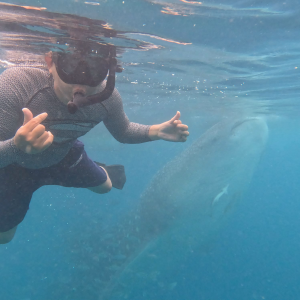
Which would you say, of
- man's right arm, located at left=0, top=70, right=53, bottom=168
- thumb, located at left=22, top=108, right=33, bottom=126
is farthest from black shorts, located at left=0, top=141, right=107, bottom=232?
thumb, located at left=22, top=108, right=33, bottom=126

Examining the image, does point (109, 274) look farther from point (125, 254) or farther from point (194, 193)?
point (194, 193)

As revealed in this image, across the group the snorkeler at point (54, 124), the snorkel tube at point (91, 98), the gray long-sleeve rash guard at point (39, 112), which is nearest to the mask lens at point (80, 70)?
the snorkeler at point (54, 124)

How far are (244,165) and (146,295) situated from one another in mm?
7633

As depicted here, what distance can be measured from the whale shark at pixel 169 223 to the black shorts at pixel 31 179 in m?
5.97

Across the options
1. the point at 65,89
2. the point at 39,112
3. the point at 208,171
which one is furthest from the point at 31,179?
the point at 208,171

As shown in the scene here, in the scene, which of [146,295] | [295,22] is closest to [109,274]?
[146,295]

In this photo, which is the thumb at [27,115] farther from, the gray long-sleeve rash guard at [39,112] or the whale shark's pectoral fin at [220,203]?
the whale shark's pectoral fin at [220,203]

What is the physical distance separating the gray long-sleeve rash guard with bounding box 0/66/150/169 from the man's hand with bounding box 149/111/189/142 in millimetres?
672

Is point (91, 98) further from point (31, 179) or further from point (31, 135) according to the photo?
point (31, 179)

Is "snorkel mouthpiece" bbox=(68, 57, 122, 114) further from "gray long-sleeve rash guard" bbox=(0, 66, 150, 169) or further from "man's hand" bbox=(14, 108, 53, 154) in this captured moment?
"gray long-sleeve rash guard" bbox=(0, 66, 150, 169)

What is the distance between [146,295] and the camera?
450 inches

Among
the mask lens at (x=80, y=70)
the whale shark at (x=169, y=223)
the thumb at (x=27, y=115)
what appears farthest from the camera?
the whale shark at (x=169, y=223)

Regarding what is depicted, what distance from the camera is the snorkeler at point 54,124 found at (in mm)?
2646

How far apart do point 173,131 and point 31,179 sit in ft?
8.11
